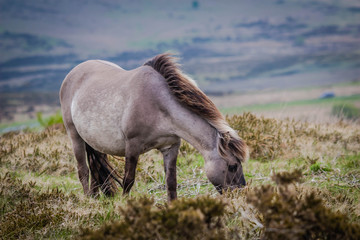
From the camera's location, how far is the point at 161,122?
4551 mm

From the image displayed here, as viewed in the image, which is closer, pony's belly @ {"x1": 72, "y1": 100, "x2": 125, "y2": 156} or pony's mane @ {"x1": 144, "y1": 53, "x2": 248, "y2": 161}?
pony's mane @ {"x1": 144, "y1": 53, "x2": 248, "y2": 161}

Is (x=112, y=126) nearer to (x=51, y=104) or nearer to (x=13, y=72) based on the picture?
(x=51, y=104)

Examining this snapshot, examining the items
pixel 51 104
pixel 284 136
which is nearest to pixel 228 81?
pixel 51 104

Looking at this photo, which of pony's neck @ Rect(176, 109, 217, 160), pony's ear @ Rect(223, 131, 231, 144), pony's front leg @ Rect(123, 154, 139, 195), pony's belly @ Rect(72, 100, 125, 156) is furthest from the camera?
pony's belly @ Rect(72, 100, 125, 156)

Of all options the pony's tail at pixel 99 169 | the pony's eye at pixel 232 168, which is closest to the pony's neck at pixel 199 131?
the pony's eye at pixel 232 168

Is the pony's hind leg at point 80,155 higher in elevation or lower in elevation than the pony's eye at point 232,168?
lower

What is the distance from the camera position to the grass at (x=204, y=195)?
272cm

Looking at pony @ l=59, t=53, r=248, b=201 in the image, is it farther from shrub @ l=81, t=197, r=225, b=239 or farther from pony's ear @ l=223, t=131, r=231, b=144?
shrub @ l=81, t=197, r=225, b=239

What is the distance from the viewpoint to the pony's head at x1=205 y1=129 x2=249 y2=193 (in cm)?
441

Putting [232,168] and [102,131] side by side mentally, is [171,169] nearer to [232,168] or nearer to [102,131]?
[232,168]

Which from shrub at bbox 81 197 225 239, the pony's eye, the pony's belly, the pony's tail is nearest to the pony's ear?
the pony's eye

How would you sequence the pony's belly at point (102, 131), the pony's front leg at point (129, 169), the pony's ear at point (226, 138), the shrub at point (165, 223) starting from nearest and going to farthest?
the shrub at point (165, 223) < the pony's ear at point (226, 138) < the pony's front leg at point (129, 169) < the pony's belly at point (102, 131)

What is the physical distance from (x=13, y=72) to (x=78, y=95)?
18482 centimetres

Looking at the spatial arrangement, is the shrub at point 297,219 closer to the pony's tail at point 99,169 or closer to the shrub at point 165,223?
the shrub at point 165,223
